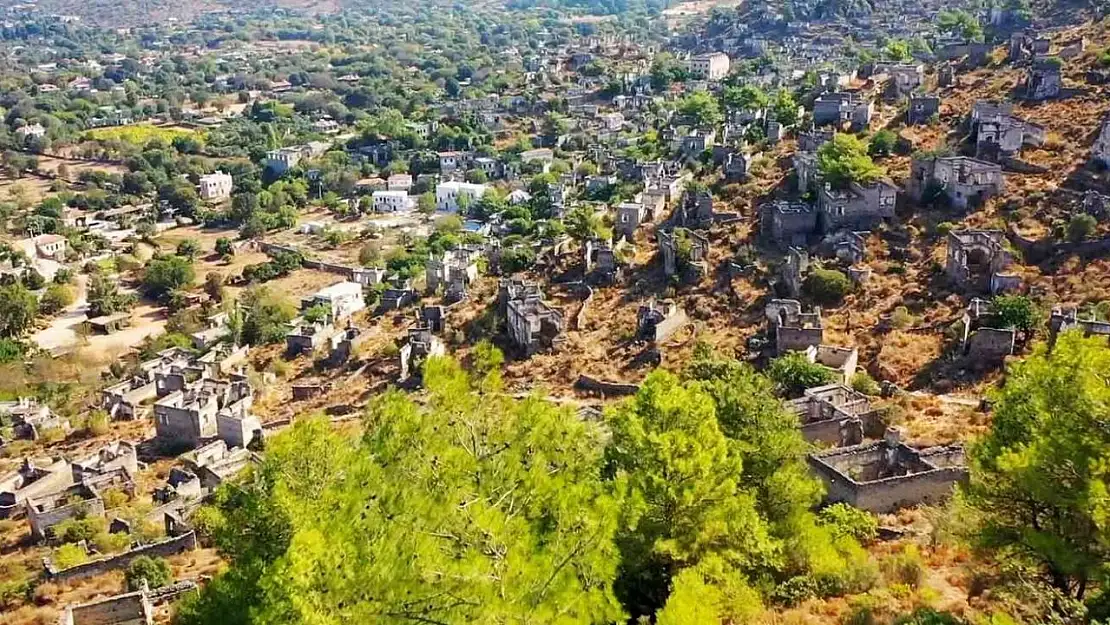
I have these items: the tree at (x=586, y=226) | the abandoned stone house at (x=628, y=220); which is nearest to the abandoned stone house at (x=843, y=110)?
the abandoned stone house at (x=628, y=220)

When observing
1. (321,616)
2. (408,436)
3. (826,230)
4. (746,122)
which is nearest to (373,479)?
(408,436)

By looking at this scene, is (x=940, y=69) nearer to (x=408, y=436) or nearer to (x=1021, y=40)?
(x=1021, y=40)

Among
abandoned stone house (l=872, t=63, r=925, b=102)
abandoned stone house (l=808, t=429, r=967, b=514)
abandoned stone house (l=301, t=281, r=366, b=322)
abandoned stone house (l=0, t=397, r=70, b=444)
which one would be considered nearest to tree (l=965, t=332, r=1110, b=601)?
abandoned stone house (l=808, t=429, r=967, b=514)

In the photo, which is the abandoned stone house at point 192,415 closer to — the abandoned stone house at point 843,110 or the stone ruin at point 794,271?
the stone ruin at point 794,271

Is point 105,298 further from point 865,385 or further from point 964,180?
point 964,180

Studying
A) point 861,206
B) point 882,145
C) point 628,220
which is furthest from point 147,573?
point 882,145
